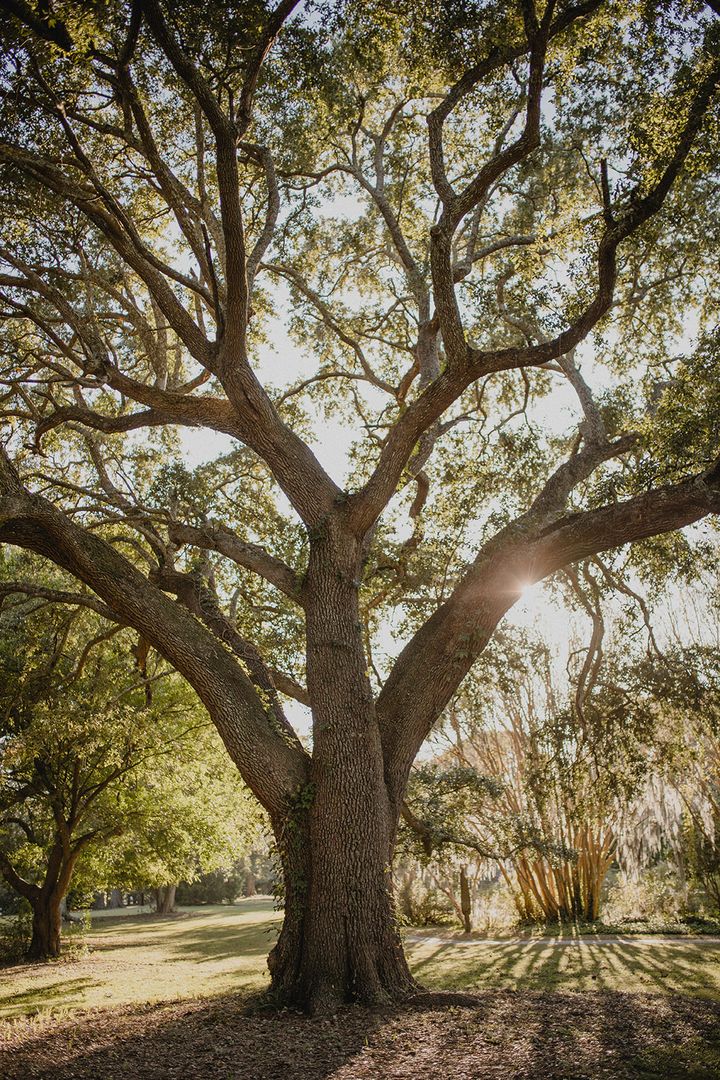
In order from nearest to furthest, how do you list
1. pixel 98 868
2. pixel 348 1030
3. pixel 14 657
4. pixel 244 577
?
pixel 348 1030, pixel 244 577, pixel 14 657, pixel 98 868

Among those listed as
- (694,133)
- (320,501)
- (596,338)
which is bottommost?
(320,501)

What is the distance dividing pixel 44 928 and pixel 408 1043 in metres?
14.2

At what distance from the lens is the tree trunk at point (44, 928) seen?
602 inches

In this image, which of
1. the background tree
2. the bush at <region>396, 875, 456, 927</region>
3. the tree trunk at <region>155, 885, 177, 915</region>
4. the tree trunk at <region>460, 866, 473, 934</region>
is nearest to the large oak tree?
the background tree

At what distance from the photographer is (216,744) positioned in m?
16.5

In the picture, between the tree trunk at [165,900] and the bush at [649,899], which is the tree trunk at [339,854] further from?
the tree trunk at [165,900]

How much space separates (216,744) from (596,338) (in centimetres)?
1277

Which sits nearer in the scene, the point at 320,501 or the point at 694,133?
the point at 694,133

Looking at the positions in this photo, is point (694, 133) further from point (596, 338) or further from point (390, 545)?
point (390, 545)

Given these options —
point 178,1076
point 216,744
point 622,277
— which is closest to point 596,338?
point 622,277

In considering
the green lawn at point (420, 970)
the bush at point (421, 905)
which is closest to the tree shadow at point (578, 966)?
the green lawn at point (420, 970)

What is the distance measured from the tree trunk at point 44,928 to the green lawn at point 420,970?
3.09 ft

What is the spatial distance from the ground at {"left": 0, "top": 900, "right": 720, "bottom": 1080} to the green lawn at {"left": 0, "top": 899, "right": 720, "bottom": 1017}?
71mm

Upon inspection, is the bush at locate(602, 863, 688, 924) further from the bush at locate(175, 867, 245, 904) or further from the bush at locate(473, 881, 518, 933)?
the bush at locate(175, 867, 245, 904)
